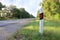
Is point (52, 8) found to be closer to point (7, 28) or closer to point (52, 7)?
point (52, 7)

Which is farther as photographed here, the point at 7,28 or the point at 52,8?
the point at 52,8

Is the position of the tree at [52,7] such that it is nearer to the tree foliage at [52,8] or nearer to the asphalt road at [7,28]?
the tree foliage at [52,8]

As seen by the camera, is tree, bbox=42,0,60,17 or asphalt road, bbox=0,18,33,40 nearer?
asphalt road, bbox=0,18,33,40

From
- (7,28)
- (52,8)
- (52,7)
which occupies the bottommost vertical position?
(7,28)

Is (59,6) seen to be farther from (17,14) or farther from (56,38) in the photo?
(17,14)

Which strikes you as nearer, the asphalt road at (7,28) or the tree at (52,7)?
the asphalt road at (7,28)

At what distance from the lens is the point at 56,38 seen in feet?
26.1

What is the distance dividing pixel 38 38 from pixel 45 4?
1318 inches

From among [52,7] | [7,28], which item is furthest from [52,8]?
[7,28]

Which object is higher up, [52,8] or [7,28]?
[52,8]

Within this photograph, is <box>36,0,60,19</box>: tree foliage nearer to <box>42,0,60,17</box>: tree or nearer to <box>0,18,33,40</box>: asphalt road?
<box>42,0,60,17</box>: tree

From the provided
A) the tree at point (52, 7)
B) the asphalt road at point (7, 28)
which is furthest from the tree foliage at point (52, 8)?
the asphalt road at point (7, 28)

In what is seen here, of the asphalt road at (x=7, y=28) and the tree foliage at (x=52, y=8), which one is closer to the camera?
the asphalt road at (x=7, y=28)

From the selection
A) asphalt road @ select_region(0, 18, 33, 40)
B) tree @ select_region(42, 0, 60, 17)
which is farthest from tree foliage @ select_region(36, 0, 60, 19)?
asphalt road @ select_region(0, 18, 33, 40)
